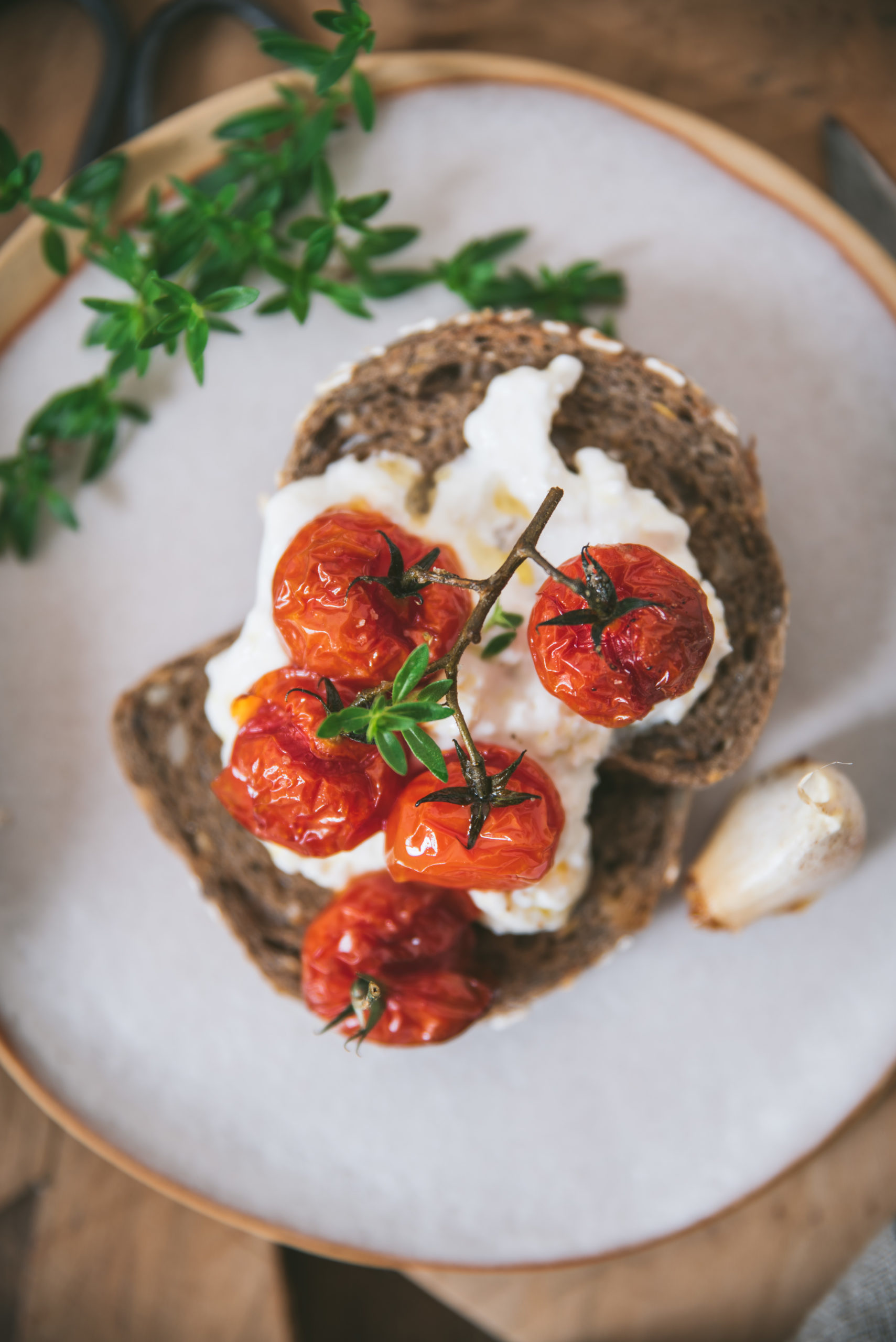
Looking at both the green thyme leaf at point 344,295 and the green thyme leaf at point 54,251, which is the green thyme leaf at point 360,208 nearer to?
the green thyme leaf at point 344,295

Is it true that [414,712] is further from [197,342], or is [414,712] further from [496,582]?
[197,342]

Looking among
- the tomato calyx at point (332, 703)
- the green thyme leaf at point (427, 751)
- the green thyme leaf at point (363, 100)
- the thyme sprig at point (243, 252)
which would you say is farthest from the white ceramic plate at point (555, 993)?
the green thyme leaf at point (427, 751)

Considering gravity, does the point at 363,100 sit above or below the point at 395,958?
above

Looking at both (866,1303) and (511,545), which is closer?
(511,545)

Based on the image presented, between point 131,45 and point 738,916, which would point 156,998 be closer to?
point 738,916

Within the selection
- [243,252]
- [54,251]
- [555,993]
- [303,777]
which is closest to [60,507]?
[54,251]

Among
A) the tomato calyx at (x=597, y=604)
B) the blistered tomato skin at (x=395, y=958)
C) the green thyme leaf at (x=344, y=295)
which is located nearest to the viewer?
the tomato calyx at (x=597, y=604)

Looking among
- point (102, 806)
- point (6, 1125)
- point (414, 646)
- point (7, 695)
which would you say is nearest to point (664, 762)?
point (414, 646)

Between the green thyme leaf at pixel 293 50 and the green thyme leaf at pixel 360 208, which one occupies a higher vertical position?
the green thyme leaf at pixel 293 50
